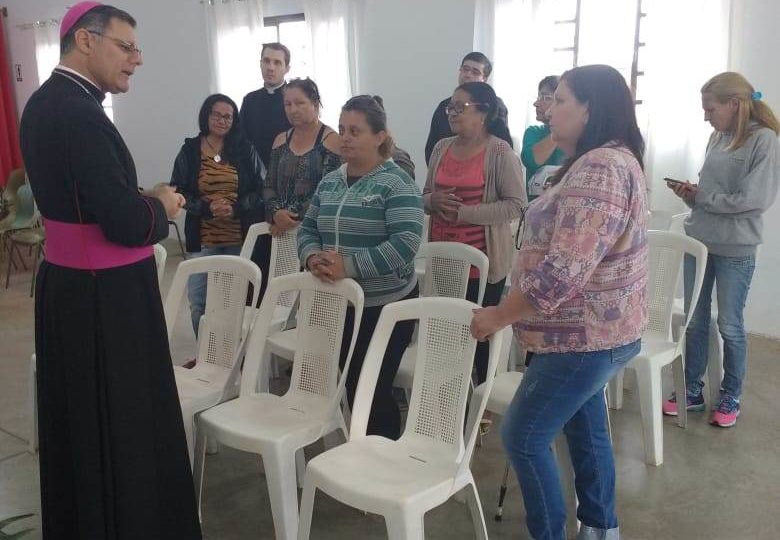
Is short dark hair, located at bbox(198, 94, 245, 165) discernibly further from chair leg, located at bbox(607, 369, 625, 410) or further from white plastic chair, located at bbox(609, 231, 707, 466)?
chair leg, located at bbox(607, 369, 625, 410)

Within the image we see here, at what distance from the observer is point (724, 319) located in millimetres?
2807

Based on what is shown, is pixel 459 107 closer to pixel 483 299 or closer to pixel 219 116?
pixel 483 299

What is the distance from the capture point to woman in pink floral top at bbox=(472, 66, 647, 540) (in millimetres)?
Result: 1518

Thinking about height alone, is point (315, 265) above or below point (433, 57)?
below

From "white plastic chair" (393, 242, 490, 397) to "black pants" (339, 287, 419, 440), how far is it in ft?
0.75

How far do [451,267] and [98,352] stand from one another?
54.4 inches

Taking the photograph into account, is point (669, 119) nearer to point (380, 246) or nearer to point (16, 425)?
point (380, 246)

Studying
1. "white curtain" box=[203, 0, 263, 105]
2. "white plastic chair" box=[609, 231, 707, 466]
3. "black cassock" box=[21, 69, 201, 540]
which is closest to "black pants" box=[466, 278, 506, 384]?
"white plastic chair" box=[609, 231, 707, 466]

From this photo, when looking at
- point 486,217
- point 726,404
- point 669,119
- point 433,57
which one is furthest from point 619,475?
point 433,57

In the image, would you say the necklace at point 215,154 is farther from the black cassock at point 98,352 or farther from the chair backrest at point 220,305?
the black cassock at point 98,352

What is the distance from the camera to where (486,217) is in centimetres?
269

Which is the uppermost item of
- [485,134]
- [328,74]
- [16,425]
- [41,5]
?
[41,5]

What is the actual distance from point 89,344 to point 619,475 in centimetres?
184

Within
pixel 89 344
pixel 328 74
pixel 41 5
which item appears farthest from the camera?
pixel 41 5
